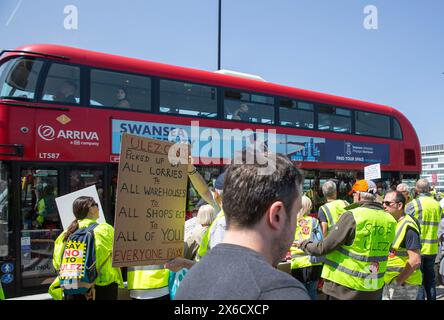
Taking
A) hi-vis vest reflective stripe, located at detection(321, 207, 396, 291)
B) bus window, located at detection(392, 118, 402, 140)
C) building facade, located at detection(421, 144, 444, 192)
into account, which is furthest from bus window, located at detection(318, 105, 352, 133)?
building facade, located at detection(421, 144, 444, 192)

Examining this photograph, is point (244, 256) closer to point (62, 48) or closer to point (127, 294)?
point (127, 294)

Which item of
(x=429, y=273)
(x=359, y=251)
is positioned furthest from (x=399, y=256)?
(x=429, y=273)

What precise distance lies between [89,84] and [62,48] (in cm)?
72

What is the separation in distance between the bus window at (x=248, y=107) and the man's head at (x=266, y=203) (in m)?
6.99

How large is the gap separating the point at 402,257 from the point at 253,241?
312cm

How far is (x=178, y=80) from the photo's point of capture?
7.79 meters

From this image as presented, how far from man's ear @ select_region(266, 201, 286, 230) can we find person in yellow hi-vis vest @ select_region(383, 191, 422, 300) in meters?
2.87

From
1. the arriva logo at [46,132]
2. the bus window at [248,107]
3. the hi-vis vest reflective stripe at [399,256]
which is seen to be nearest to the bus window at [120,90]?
the arriva logo at [46,132]

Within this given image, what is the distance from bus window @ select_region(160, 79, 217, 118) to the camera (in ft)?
24.9

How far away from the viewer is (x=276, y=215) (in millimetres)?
1303

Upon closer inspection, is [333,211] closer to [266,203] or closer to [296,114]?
[266,203]
